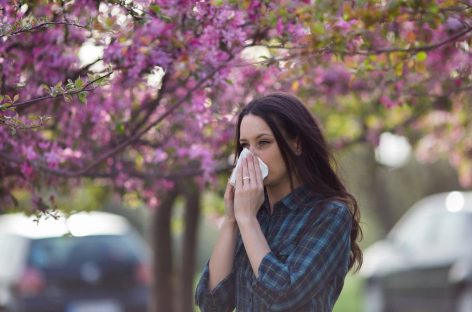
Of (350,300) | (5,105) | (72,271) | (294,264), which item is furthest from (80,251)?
(350,300)

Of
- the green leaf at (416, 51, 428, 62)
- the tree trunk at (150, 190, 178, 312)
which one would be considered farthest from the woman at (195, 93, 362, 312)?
the tree trunk at (150, 190, 178, 312)

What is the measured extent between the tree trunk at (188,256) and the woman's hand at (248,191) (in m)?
5.26

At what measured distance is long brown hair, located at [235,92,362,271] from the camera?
3.40m

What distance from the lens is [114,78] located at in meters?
4.55

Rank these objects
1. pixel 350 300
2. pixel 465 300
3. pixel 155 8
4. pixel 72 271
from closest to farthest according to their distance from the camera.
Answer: pixel 155 8 < pixel 465 300 < pixel 72 271 < pixel 350 300

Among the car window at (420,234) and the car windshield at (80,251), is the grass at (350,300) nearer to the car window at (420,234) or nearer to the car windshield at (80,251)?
the car window at (420,234)

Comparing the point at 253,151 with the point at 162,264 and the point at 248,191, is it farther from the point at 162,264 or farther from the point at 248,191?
the point at 162,264

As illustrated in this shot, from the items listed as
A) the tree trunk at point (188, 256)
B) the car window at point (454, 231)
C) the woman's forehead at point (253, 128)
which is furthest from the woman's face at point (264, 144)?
the car window at point (454, 231)

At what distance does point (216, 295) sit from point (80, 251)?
721 centimetres

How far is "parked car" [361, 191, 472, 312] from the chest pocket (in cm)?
653

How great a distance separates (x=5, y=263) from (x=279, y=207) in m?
7.58

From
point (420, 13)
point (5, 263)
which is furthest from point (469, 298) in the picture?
point (420, 13)

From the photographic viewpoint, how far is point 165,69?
14.2 feet

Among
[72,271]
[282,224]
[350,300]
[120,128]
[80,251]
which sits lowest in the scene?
[282,224]
